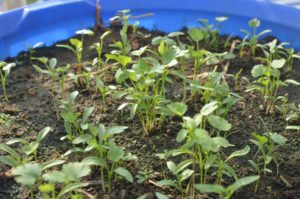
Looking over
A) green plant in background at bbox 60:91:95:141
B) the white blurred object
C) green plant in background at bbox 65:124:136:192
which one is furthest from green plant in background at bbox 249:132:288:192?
the white blurred object

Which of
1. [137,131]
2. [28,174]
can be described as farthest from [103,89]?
[28,174]

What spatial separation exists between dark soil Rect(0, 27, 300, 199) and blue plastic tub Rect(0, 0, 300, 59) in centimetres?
18

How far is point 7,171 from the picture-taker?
1.18 meters

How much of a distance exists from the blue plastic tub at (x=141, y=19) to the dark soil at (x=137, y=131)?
0.18m

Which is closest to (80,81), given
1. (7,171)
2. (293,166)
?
(7,171)

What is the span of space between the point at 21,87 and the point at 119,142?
1.62 ft

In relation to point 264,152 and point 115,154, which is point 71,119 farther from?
point 264,152

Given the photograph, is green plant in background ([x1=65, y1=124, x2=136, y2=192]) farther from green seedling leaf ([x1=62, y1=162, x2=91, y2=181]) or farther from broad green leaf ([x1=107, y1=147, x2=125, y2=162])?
green seedling leaf ([x1=62, y1=162, x2=91, y2=181])

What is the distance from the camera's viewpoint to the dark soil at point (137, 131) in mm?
1146

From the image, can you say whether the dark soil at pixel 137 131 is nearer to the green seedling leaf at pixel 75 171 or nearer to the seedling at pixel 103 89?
the seedling at pixel 103 89

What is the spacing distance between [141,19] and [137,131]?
2.91 ft

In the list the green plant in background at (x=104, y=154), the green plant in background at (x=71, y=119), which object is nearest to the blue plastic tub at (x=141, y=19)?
the green plant in background at (x=71, y=119)

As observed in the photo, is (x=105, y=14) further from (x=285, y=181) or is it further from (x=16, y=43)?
(x=285, y=181)

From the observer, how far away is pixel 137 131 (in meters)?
1.36
